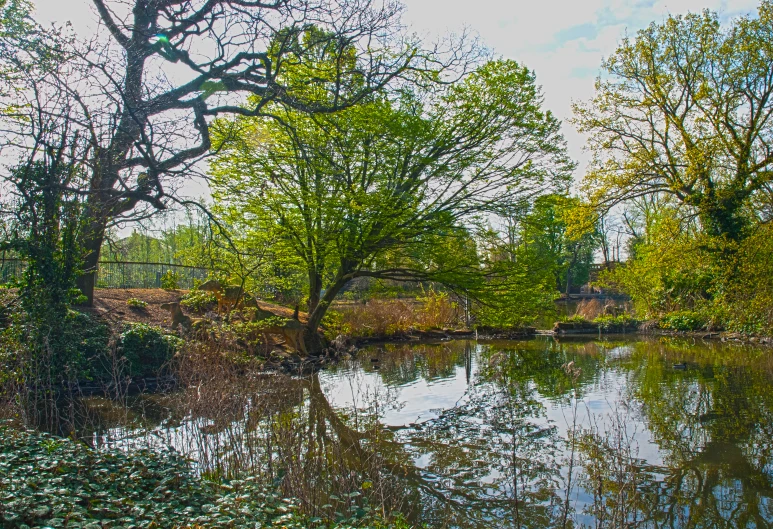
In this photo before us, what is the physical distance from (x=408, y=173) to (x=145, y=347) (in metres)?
8.09

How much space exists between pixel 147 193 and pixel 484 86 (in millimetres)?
9972

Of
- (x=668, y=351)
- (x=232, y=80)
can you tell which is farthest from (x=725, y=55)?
(x=232, y=80)

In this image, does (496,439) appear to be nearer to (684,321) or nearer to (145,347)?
(145,347)

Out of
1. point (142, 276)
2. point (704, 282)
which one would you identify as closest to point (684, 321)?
point (704, 282)

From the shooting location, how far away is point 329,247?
14.8 meters

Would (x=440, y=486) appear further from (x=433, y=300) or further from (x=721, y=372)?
(x=433, y=300)

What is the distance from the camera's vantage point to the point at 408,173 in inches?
614

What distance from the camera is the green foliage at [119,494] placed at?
3475 millimetres

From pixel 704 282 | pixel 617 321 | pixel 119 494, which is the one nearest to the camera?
pixel 119 494

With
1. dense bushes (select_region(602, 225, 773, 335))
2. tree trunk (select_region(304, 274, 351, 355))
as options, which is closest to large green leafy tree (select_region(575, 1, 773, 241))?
dense bushes (select_region(602, 225, 773, 335))

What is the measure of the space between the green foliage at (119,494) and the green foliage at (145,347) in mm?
6513

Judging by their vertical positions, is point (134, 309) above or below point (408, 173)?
below

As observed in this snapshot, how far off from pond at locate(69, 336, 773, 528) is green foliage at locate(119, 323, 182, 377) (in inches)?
63.9

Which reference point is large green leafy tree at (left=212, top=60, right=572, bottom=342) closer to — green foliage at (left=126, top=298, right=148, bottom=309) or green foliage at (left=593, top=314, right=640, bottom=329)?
green foliage at (left=126, top=298, right=148, bottom=309)
